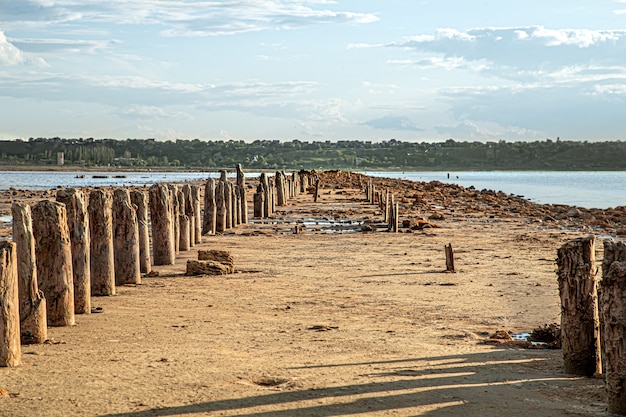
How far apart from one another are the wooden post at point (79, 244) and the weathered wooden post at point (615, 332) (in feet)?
21.5

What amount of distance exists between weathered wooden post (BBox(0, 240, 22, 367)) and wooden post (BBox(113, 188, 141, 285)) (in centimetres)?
513

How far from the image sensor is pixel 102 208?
492 inches

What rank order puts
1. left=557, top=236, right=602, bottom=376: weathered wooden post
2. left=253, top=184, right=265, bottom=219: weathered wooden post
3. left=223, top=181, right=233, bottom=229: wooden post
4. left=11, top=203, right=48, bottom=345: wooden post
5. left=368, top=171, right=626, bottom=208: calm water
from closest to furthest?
left=557, top=236, right=602, bottom=376: weathered wooden post
left=11, top=203, right=48, bottom=345: wooden post
left=223, top=181, right=233, bottom=229: wooden post
left=253, top=184, right=265, bottom=219: weathered wooden post
left=368, top=171, right=626, bottom=208: calm water

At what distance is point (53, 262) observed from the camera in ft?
33.7

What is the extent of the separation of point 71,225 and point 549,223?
2269 cm

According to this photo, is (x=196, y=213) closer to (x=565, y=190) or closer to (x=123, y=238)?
(x=123, y=238)

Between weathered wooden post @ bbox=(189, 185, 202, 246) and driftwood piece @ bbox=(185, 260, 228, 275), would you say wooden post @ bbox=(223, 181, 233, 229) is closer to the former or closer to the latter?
weathered wooden post @ bbox=(189, 185, 202, 246)

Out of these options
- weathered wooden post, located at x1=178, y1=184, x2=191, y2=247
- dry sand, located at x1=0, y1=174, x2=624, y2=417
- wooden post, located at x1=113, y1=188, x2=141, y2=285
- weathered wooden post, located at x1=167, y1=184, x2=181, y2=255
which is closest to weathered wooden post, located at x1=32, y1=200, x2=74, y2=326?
dry sand, located at x1=0, y1=174, x2=624, y2=417

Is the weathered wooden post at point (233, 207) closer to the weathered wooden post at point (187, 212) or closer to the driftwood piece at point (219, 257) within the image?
the weathered wooden post at point (187, 212)

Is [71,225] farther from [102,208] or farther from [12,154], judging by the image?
[12,154]

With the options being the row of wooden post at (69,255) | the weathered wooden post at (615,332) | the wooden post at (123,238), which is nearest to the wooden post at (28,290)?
the row of wooden post at (69,255)

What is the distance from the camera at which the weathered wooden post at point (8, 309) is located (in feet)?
27.1

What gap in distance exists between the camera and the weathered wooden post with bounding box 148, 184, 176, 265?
54.0 feet

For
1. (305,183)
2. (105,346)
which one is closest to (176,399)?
(105,346)
